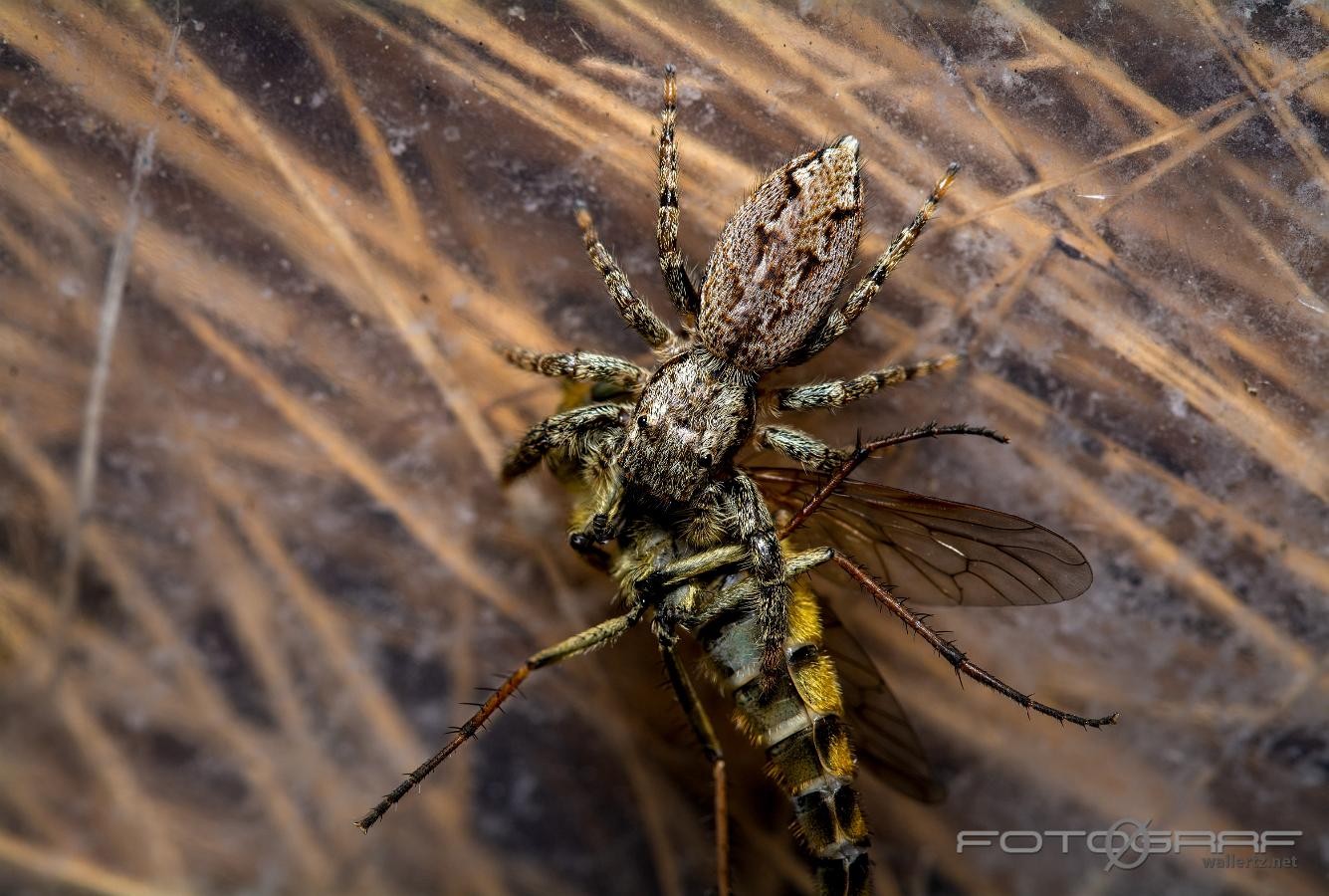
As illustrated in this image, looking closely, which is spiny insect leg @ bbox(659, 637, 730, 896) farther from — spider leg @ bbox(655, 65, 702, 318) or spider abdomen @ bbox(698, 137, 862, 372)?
spider leg @ bbox(655, 65, 702, 318)

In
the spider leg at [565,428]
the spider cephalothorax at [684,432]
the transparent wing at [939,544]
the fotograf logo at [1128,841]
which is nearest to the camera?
the transparent wing at [939,544]

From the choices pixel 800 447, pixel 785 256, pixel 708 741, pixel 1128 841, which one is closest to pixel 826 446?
pixel 800 447

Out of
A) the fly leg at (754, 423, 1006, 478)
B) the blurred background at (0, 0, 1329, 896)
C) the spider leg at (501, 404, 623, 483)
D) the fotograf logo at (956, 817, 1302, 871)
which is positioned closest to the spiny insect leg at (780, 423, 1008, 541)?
the fly leg at (754, 423, 1006, 478)

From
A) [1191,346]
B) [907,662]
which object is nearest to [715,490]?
[907,662]

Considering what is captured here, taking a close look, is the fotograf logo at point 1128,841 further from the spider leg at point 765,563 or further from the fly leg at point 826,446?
the fly leg at point 826,446

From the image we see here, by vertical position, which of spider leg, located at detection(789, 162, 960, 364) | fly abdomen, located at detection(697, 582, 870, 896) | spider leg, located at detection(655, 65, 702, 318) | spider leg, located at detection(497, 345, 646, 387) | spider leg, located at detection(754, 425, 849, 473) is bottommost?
fly abdomen, located at detection(697, 582, 870, 896)

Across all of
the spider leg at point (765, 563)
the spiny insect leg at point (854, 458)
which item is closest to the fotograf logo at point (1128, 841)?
the spider leg at point (765, 563)

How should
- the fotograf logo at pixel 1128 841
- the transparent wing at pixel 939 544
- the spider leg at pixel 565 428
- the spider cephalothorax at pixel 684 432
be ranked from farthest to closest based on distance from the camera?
the fotograf logo at pixel 1128 841, the spider leg at pixel 565 428, the spider cephalothorax at pixel 684 432, the transparent wing at pixel 939 544
